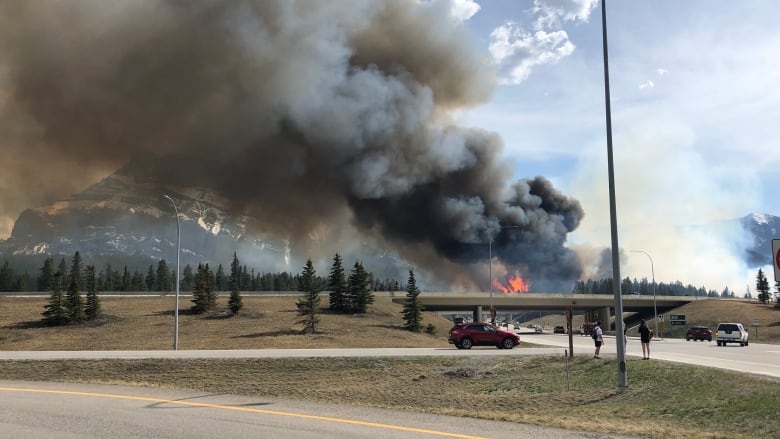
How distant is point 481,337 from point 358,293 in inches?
1397

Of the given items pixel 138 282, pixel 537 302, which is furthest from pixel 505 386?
pixel 138 282

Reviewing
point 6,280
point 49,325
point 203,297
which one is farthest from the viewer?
point 6,280

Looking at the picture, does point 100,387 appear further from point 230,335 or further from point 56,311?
point 56,311

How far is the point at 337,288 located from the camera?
72500mm

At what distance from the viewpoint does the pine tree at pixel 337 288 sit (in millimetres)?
71688

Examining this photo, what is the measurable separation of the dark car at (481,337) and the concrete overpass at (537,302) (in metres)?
54.2

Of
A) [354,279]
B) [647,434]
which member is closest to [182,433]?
[647,434]

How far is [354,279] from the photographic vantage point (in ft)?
235

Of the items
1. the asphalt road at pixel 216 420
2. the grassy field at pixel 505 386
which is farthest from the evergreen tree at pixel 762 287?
the asphalt road at pixel 216 420

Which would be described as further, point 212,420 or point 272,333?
point 272,333

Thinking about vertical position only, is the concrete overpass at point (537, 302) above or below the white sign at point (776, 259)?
below

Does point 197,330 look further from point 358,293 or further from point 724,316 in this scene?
point 724,316

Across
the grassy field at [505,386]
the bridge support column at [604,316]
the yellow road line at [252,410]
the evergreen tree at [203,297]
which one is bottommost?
the bridge support column at [604,316]

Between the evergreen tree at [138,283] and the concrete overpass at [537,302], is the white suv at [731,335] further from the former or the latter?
the evergreen tree at [138,283]
